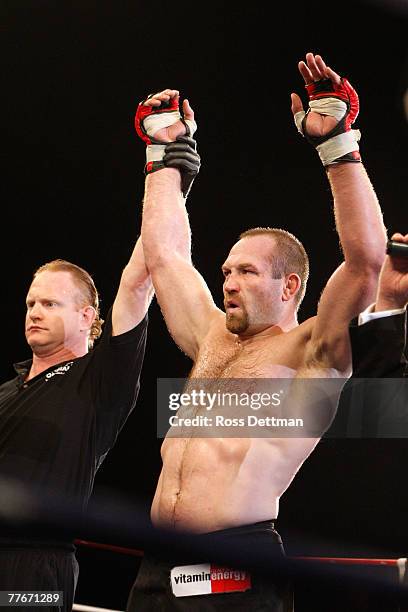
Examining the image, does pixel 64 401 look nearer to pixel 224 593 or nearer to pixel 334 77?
pixel 224 593

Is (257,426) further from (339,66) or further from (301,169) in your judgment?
(339,66)

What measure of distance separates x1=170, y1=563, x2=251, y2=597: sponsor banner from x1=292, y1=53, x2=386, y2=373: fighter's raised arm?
0.48 metres

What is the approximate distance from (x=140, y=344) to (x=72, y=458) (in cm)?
38

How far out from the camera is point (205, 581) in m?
1.54

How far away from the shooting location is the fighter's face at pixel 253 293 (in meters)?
1.82

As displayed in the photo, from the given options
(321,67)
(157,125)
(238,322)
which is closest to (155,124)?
(157,125)

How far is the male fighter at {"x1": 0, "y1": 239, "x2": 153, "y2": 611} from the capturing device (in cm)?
187

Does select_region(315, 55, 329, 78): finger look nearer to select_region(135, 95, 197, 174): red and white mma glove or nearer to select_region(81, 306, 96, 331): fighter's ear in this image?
select_region(135, 95, 197, 174): red and white mma glove

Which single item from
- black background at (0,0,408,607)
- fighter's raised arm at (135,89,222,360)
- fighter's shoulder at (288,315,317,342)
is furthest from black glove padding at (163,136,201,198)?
black background at (0,0,408,607)

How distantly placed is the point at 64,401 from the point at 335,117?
1013 millimetres

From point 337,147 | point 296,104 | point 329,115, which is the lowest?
point 337,147

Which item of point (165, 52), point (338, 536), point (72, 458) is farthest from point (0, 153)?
point (338, 536)

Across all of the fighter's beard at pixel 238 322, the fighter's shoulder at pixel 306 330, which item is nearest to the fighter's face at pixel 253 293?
the fighter's beard at pixel 238 322

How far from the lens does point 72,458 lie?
196 centimetres
